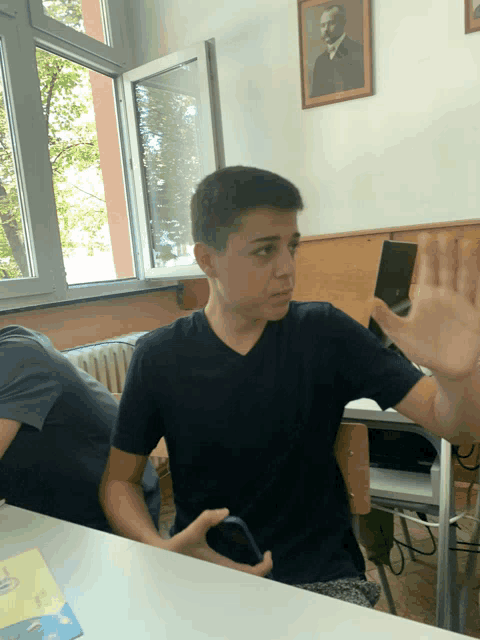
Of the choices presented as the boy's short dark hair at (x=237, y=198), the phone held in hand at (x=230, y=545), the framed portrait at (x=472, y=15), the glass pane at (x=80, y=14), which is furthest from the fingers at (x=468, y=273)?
the glass pane at (x=80, y=14)

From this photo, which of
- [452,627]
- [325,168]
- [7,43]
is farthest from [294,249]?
[7,43]

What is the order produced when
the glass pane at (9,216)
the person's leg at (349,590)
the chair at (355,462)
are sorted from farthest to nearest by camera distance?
the glass pane at (9,216) → the chair at (355,462) → the person's leg at (349,590)

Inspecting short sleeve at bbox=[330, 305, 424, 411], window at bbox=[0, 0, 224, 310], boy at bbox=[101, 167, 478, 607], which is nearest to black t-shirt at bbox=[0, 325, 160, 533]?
boy at bbox=[101, 167, 478, 607]

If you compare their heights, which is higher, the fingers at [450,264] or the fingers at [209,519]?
the fingers at [450,264]

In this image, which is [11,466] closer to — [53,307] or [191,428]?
[191,428]

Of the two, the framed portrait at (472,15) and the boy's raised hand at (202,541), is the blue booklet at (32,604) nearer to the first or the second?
the boy's raised hand at (202,541)

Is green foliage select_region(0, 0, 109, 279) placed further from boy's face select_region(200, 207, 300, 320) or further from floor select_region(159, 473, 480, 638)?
boy's face select_region(200, 207, 300, 320)

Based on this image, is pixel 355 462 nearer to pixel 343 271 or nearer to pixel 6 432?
pixel 6 432

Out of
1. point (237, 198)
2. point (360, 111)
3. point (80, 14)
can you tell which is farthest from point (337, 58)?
point (237, 198)

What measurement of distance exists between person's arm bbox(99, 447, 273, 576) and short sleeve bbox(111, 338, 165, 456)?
0.03 m

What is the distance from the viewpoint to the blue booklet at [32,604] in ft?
1.79

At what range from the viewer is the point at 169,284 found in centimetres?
345

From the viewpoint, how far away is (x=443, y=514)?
120 cm

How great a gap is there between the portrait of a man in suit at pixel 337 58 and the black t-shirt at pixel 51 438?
7.85 feet
